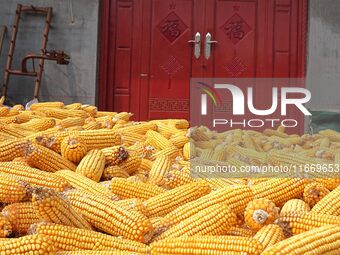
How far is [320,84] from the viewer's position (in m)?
8.99

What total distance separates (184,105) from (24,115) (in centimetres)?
462

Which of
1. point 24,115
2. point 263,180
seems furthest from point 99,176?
point 24,115

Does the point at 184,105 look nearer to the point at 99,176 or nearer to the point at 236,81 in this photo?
the point at 236,81

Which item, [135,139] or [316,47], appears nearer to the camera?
[135,139]

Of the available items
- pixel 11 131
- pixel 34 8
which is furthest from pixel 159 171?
pixel 34 8

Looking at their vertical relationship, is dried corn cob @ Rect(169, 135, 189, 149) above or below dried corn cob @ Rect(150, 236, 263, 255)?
above

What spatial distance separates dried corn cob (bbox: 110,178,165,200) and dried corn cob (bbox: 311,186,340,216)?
0.74m

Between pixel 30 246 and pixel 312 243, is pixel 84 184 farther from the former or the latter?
pixel 312 243

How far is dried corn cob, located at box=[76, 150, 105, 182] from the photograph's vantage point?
8.33 ft

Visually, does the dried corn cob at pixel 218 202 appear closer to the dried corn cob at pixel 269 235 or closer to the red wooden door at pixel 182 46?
the dried corn cob at pixel 269 235

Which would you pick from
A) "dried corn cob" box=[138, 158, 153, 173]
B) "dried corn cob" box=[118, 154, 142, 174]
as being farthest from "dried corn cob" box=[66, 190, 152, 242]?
"dried corn cob" box=[138, 158, 153, 173]

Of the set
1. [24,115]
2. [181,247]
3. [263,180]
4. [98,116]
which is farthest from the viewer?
[98,116]

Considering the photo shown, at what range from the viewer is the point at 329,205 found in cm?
207

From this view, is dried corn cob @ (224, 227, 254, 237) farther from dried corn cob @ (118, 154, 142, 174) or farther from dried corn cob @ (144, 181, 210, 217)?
dried corn cob @ (118, 154, 142, 174)
